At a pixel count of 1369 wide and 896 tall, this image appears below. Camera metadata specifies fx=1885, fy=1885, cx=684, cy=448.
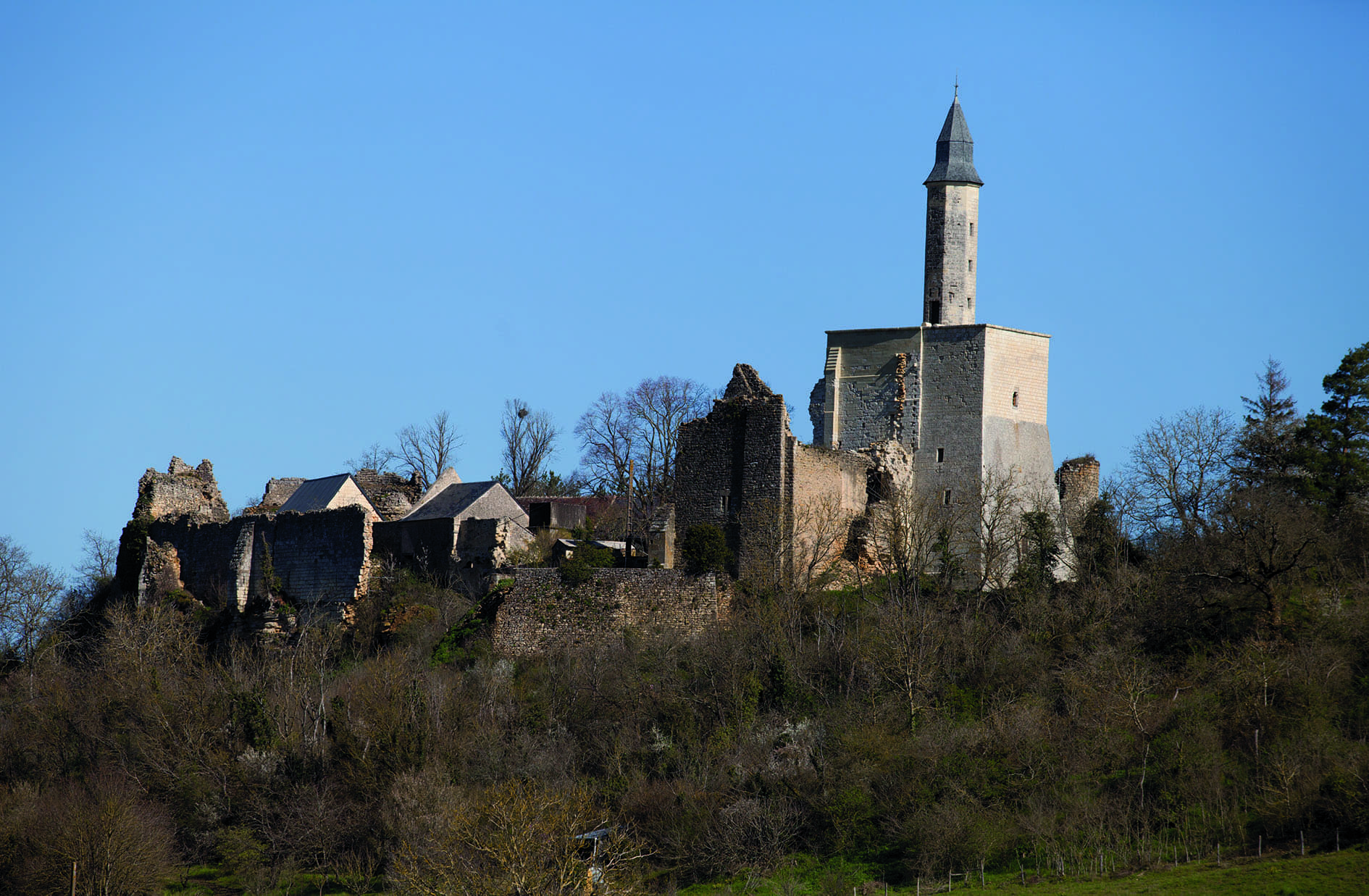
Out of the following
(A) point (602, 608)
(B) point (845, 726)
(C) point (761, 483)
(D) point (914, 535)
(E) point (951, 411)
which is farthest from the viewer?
(E) point (951, 411)

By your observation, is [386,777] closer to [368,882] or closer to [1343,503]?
[368,882]

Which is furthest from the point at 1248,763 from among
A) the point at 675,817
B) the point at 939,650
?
the point at 675,817

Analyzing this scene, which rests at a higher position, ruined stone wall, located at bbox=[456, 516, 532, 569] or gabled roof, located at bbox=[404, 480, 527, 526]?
gabled roof, located at bbox=[404, 480, 527, 526]

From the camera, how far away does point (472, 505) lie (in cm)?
4247

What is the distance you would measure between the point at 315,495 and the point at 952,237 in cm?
1781

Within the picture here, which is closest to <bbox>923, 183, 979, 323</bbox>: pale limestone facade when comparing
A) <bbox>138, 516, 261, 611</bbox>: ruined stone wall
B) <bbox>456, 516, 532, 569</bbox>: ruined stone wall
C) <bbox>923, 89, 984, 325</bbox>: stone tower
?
<bbox>923, 89, 984, 325</bbox>: stone tower

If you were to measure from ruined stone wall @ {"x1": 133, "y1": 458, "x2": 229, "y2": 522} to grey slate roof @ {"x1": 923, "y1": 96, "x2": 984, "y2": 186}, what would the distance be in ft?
64.9

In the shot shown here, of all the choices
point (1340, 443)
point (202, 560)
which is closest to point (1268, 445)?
point (1340, 443)

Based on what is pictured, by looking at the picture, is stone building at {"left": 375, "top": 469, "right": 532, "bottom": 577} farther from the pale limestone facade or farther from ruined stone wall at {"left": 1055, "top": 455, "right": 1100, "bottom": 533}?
ruined stone wall at {"left": 1055, "top": 455, "right": 1100, "bottom": 533}

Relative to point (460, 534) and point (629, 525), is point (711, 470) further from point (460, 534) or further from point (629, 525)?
point (629, 525)

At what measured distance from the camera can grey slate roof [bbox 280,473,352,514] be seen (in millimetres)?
47812

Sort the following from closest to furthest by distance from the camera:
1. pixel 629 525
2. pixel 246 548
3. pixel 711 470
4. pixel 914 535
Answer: pixel 914 535, pixel 711 470, pixel 246 548, pixel 629 525

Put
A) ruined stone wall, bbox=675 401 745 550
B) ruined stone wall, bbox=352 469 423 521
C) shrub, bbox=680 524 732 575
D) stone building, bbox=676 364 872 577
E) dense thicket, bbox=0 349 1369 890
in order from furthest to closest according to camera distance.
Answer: ruined stone wall, bbox=352 469 423 521, ruined stone wall, bbox=675 401 745 550, stone building, bbox=676 364 872 577, shrub, bbox=680 524 732 575, dense thicket, bbox=0 349 1369 890

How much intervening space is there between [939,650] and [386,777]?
1059cm
